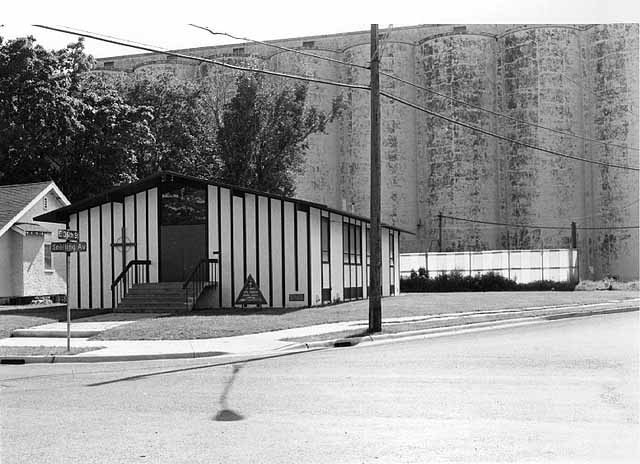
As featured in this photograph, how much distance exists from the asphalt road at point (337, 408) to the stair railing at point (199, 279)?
1121cm

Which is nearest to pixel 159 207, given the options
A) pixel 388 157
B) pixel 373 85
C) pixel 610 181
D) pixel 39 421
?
pixel 373 85

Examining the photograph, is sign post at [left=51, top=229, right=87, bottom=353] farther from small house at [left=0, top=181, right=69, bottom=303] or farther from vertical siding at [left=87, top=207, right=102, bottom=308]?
small house at [left=0, top=181, right=69, bottom=303]

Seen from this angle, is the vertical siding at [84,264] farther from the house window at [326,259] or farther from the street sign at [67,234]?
the street sign at [67,234]

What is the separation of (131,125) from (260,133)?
9.29 meters

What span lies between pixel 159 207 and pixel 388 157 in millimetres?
37727

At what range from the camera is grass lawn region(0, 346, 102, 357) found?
1670 cm

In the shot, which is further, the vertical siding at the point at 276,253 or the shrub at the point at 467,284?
the shrub at the point at 467,284

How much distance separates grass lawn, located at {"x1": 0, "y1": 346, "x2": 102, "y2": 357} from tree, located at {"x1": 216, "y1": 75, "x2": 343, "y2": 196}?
3310 centimetres

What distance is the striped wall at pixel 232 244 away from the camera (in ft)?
92.6

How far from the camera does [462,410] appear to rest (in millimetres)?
9062

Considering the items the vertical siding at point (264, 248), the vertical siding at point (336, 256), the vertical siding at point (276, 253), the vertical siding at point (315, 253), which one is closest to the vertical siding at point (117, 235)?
the vertical siding at point (264, 248)

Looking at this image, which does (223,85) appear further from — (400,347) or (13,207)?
(400,347)

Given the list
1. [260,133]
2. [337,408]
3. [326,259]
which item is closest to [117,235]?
[326,259]

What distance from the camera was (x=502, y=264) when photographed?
168 ft
